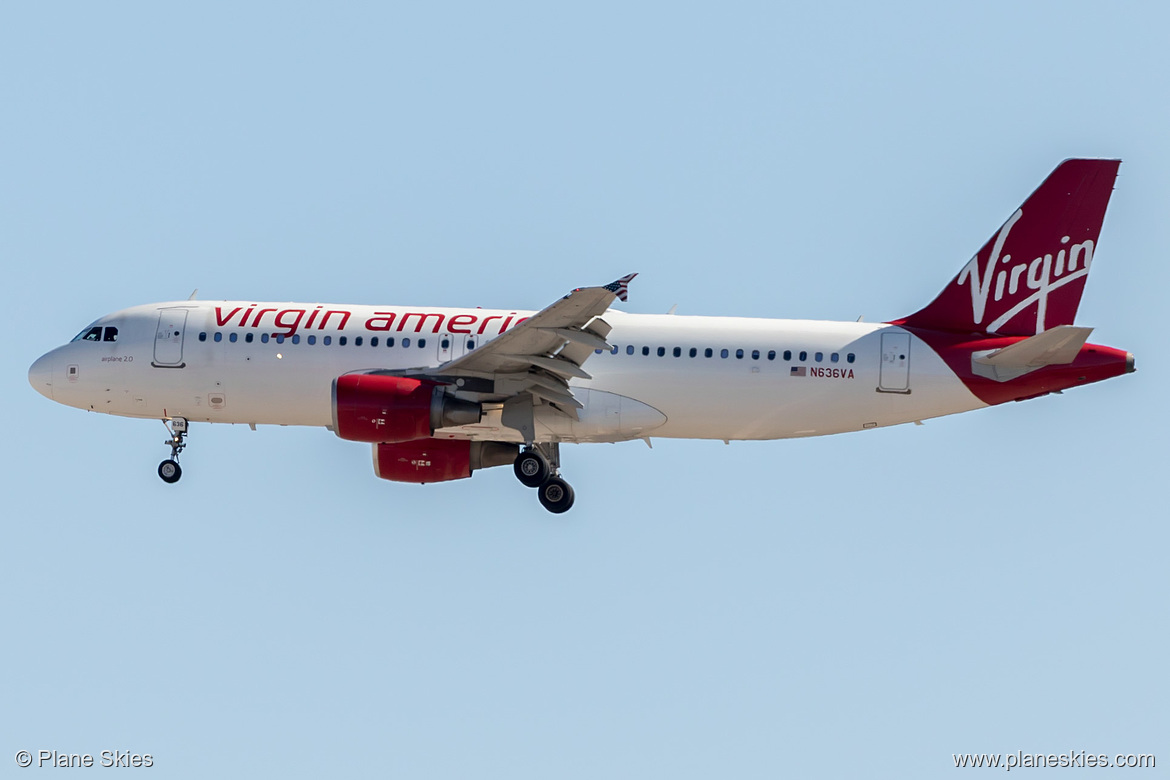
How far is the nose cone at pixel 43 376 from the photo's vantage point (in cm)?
4391

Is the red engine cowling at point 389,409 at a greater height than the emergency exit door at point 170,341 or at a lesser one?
lesser

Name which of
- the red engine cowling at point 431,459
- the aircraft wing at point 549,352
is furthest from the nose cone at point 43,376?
the aircraft wing at point 549,352

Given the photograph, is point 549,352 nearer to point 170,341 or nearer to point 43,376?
point 170,341

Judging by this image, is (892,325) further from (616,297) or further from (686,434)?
(616,297)

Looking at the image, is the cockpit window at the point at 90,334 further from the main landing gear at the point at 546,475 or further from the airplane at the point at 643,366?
the main landing gear at the point at 546,475

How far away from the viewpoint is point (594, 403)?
4131 centimetres

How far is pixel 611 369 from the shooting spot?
41.3 meters

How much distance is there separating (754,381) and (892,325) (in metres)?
4.00

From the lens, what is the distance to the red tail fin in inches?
1636

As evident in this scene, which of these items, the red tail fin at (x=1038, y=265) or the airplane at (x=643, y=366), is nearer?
the airplane at (x=643, y=366)

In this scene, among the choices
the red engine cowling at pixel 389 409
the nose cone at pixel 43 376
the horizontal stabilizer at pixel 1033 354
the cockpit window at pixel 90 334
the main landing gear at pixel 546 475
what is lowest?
the main landing gear at pixel 546 475

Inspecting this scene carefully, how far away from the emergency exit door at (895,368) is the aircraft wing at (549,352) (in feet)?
23.9

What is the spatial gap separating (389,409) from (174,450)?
7.38m

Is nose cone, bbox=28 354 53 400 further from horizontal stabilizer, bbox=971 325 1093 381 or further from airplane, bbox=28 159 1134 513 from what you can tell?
horizontal stabilizer, bbox=971 325 1093 381
